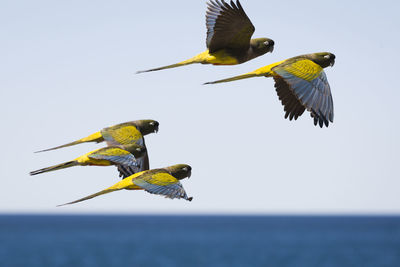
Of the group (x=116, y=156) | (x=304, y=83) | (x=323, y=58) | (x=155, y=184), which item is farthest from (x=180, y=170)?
(x=323, y=58)

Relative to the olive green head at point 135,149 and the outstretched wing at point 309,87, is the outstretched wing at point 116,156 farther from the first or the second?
the outstretched wing at point 309,87

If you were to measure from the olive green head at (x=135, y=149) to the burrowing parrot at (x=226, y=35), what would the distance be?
140 cm

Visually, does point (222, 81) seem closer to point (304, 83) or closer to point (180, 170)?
point (304, 83)

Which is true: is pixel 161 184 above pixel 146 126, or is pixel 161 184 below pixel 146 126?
below

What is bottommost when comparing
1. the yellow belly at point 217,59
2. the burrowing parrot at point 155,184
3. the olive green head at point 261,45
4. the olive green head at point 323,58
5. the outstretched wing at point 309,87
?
the burrowing parrot at point 155,184

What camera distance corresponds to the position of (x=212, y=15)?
37.8 feet

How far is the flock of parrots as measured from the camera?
9.90 metres

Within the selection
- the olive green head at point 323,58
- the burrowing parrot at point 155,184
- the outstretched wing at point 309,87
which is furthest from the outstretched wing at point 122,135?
the olive green head at point 323,58

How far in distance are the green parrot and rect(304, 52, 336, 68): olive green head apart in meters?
3.03

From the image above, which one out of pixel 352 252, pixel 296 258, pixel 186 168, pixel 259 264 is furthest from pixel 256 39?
pixel 352 252

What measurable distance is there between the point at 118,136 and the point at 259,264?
10929 cm

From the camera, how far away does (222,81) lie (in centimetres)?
1045

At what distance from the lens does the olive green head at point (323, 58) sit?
1098 centimetres

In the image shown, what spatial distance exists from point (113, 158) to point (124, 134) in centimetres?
145
